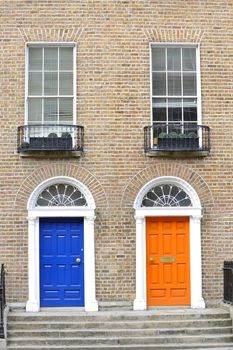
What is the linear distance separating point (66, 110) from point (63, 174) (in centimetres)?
154

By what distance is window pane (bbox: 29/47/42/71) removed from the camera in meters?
14.2

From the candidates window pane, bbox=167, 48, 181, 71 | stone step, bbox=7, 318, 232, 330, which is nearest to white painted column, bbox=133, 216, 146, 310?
stone step, bbox=7, 318, 232, 330

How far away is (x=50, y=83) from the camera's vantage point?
14172 mm

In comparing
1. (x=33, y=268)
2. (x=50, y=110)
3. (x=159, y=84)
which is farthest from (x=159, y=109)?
(x=33, y=268)

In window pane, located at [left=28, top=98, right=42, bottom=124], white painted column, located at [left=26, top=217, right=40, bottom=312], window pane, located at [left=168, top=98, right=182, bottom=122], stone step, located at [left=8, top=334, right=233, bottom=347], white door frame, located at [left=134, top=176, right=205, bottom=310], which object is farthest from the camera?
window pane, located at [left=168, top=98, right=182, bottom=122]

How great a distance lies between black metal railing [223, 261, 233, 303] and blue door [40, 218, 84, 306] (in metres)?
3.20

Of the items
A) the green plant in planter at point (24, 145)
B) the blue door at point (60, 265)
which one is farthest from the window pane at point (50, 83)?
the blue door at point (60, 265)

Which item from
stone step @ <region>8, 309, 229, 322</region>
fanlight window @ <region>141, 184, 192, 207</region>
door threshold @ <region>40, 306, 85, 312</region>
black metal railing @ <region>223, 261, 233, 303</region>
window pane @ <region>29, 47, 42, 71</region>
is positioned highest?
window pane @ <region>29, 47, 42, 71</region>

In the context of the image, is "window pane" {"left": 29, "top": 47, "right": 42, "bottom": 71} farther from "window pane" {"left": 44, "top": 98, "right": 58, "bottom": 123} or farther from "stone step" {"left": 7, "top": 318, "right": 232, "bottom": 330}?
"stone step" {"left": 7, "top": 318, "right": 232, "bottom": 330}

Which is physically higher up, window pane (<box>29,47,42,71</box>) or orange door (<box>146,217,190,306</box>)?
window pane (<box>29,47,42,71</box>)

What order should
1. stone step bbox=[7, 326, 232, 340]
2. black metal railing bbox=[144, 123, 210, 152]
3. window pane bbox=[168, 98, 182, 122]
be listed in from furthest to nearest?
window pane bbox=[168, 98, 182, 122] < black metal railing bbox=[144, 123, 210, 152] < stone step bbox=[7, 326, 232, 340]

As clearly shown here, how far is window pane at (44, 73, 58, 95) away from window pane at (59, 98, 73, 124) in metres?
0.28

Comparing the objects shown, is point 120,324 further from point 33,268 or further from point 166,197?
point 166,197

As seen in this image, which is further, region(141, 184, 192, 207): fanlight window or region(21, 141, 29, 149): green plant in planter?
region(141, 184, 192, 207): fanlight window
